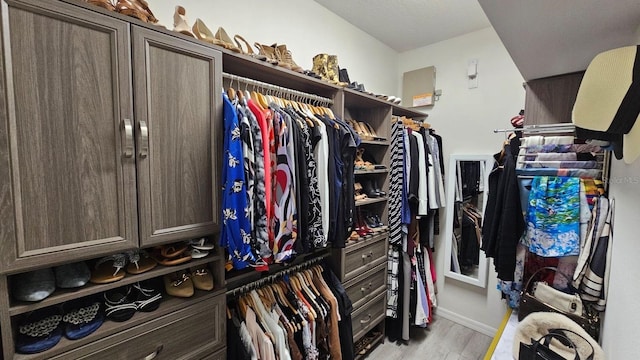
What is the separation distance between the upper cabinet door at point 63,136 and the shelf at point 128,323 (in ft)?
0.89

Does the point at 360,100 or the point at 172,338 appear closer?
the point at 172,338

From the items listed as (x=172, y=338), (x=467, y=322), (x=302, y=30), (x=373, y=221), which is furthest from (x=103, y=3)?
(x=467, y=322)

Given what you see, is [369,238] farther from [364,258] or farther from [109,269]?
[109,269]

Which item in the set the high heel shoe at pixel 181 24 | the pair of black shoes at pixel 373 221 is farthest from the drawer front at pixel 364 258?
the high heel shoe at pixel 181 24

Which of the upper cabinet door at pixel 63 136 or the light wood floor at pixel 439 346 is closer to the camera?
the upper cabinet door at pixel 63 136

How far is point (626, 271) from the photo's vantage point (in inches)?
28.7

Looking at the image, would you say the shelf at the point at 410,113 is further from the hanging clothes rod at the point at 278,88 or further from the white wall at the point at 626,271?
the white wall at the point at 626,271

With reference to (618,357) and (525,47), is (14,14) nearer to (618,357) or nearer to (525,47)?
(525,47)

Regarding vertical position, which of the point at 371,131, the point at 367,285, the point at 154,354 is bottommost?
the point at 367,285

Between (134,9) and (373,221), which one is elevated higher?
(134,9)

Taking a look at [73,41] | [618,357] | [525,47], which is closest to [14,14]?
[73,41]

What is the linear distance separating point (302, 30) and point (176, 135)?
4.55ft

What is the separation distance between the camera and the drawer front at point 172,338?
2.89 ft

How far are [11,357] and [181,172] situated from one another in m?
0.69
